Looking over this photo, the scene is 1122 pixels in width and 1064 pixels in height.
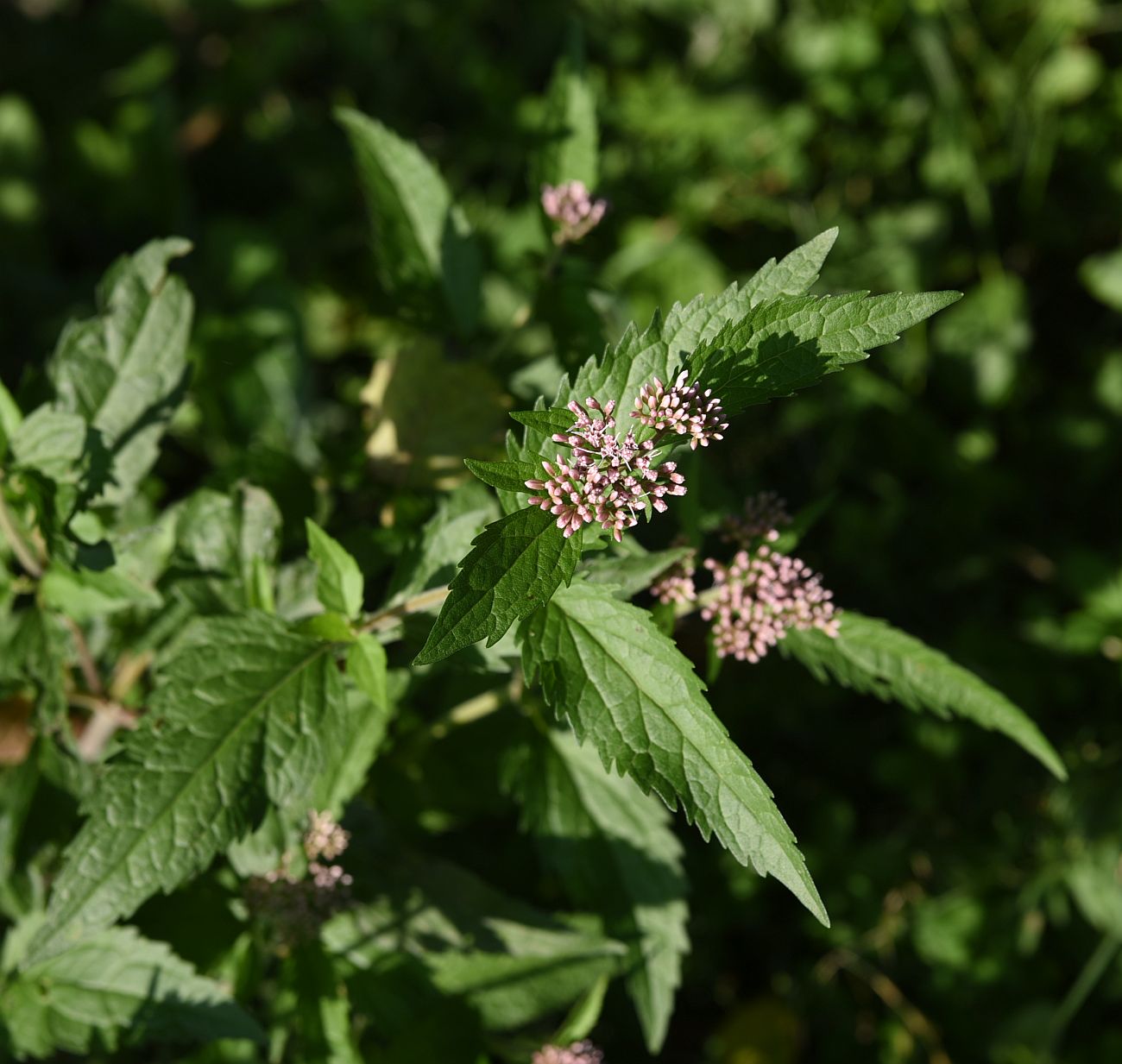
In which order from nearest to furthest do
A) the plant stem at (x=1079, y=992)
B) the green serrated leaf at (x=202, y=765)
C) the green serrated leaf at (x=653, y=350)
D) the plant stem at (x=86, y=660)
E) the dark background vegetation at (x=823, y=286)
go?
1. the green serrated leaf at (x=653, y=350)
2. the green serrated leaf at (x=202, y=765)
3. the plant stem at (x=86, y=660)
4. the plant stem at (x=1079, y=992)
5. the dark background vegetation at (x=823, y=286)

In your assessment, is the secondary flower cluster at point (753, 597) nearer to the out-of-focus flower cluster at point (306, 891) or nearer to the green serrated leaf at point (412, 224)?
the out-of-focus flower cluster at point (306, 891)

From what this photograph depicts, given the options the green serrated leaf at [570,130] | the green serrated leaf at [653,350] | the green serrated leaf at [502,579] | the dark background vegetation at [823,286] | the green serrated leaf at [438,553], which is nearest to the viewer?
the green serrated leaf at [502,579]

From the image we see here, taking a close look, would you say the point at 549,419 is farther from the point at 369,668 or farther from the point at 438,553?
the point at 369,668

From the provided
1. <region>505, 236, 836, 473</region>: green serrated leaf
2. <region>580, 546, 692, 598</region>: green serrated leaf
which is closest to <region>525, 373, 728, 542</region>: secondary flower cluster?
Result: <region>505, 236, 836, 473</region>: green serrated leaf

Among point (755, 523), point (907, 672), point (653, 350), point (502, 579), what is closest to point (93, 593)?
point (502, 579)

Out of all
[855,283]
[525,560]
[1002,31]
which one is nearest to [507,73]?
[855,283]

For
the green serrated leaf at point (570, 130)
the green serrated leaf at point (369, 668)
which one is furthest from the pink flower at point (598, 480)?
the green serrated leaf at point (570, 130)
